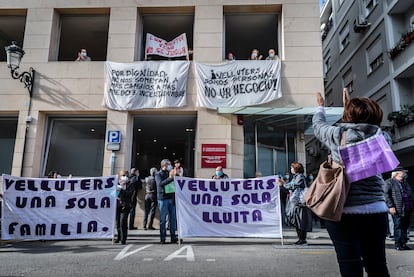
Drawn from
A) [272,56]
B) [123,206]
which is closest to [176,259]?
[123,206]

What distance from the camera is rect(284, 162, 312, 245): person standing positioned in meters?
7.38

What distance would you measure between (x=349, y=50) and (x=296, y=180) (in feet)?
59.9

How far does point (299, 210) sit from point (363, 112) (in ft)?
17.8

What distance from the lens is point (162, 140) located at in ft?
48.8

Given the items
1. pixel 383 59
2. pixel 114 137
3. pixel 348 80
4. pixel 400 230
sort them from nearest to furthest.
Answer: pixel 400 230 → pixel 114 137 → pixel 383 59 → pixel 348 80

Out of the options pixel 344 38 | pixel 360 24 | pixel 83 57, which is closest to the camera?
pixel 83 57

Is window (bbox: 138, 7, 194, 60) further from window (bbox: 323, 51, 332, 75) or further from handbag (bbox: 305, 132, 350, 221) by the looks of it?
window (bbox: 323, 51, 332, 75)

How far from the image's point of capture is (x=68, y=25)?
44.6ft

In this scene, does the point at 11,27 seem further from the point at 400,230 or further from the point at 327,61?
the point at 327,61

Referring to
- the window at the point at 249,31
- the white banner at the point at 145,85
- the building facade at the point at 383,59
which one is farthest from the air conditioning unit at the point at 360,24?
the white banner at the point at 145,85

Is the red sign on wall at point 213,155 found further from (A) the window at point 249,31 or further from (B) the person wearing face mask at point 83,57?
(B) the person wearing face mask at point 83,57

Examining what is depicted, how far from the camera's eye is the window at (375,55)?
727 inches

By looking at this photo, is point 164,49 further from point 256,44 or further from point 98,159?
point 98,159

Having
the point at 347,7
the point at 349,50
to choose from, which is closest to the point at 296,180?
the point at 349,50
